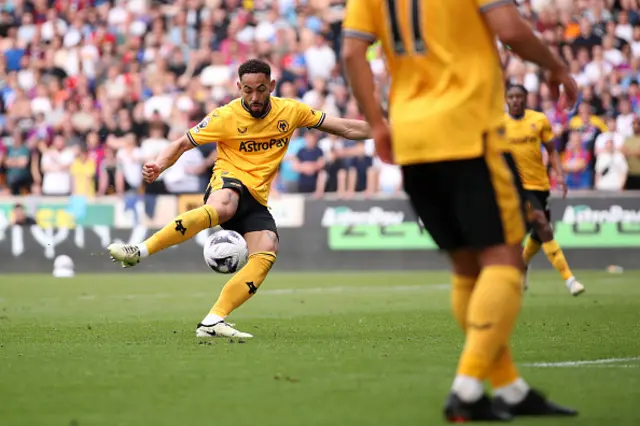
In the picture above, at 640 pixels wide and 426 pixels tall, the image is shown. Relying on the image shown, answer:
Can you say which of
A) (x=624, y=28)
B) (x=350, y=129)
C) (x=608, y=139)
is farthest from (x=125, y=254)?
(x=624, y=28)

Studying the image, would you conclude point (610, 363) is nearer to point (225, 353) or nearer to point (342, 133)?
point (225, 353)

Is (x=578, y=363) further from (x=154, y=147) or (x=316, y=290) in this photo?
(x=154, y=147)

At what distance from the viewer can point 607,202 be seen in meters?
21.6

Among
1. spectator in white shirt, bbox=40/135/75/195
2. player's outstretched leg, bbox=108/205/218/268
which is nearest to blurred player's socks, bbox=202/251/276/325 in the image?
Answer: player's outstretched leg, bbox=108/205/218/268

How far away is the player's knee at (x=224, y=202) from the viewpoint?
10.4 m

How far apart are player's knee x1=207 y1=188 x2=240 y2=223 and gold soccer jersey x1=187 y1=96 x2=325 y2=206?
0.63 feet

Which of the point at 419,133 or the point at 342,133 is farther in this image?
the point at 342,133

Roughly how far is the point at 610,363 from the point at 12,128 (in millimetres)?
19151

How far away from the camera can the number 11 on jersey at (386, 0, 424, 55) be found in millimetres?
5871

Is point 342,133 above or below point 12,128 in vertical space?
above

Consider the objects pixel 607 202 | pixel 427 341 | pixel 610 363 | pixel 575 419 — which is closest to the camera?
pixel 575 419

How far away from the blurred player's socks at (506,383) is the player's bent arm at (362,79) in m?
1.28

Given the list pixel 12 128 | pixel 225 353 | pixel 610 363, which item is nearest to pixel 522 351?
pixel 610 363

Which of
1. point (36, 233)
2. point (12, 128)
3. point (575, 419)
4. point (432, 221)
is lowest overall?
point (36, 233)
